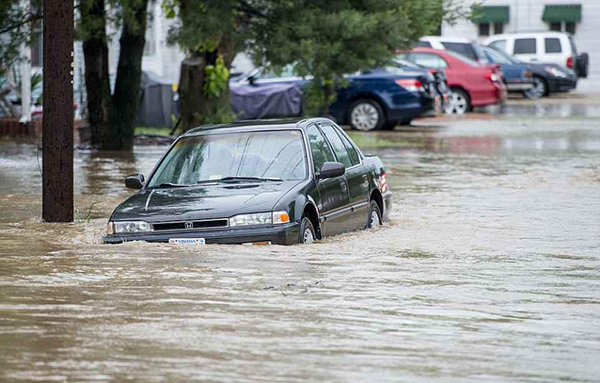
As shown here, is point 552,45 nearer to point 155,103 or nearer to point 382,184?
Answer: point 155,103

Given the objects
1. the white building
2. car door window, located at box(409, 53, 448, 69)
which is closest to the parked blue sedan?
car door window, located at box(409, 53, 448, 69)

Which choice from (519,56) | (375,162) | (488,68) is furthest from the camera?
(519,56)

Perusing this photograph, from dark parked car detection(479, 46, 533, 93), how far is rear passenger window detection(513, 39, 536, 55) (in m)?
2.10

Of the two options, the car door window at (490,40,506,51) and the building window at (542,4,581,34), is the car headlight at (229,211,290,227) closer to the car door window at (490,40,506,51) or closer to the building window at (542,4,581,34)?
the car door window at (490,40,506,51)

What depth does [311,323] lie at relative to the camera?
8.62m

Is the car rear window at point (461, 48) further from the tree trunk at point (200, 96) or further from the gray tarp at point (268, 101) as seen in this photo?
the tree trunk at point (200, 96)

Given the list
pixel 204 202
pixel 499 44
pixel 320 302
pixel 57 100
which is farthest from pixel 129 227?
pixel 499 44

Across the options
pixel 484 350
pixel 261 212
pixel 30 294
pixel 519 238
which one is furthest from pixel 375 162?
pixel 484 350

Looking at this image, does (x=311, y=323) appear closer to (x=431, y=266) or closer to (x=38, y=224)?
(x=431, y=266)

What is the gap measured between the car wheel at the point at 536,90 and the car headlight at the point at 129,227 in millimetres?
33428

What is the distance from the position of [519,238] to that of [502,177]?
24.2 ft

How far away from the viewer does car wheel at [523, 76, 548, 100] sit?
44.4 metres

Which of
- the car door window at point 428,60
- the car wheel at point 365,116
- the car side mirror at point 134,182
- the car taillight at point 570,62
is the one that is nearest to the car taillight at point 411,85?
the car wheel at point 365,116

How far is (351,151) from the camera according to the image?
1447 cm
